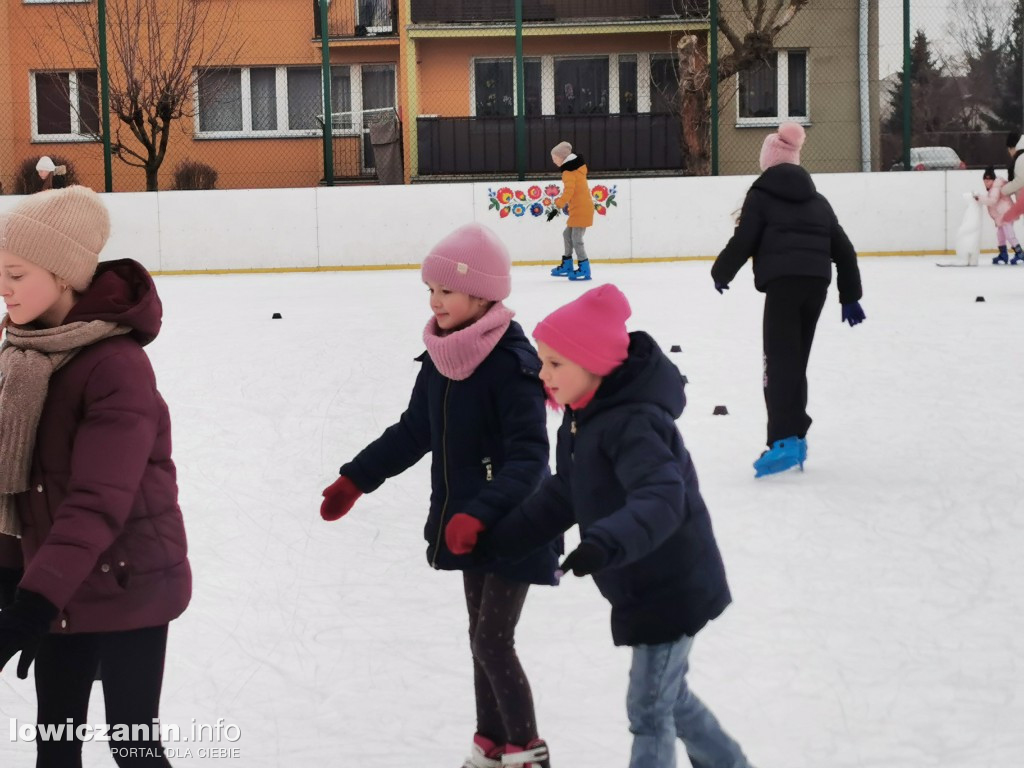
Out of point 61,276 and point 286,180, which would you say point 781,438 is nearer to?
point 61,276

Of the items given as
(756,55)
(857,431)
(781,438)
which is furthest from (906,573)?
(756,55)

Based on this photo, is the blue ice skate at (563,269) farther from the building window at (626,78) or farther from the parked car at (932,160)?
the building window at (626,78)

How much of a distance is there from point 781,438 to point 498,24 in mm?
17987

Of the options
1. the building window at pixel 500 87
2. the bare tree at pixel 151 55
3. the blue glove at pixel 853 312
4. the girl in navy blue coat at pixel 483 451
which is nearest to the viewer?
the girl in navy blue coat at pixel 483 451

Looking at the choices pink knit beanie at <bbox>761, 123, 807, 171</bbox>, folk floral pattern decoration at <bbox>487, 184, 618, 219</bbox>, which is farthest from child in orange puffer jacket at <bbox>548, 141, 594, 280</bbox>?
pink knit beanie at <bbox>761, 123, 807, 171</bbox>

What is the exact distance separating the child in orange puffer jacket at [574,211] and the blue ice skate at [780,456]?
862cm

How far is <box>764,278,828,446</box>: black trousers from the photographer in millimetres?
5570

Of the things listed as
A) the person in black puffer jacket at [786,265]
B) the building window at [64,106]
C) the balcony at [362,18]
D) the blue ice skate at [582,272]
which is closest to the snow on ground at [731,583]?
A: the person in black puffer jacket at [786,265]

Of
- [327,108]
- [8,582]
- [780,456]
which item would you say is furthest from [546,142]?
[8,582]

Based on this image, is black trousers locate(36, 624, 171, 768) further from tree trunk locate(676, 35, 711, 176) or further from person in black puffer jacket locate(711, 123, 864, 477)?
tree trunk locate(676, 35, 711, 176)

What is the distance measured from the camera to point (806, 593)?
4.04 meters

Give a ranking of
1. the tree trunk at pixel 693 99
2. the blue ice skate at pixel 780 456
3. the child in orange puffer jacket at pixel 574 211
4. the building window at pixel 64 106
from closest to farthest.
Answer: the blue ice skate at pixel 780 456, the child in orange puffer jacket at pixel 574 211, the tree trunk at pixel 693 99, the building window at pixel 64 106

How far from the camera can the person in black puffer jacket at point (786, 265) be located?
5527 mm

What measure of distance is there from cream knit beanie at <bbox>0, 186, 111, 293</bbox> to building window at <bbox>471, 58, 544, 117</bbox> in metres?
20.2
